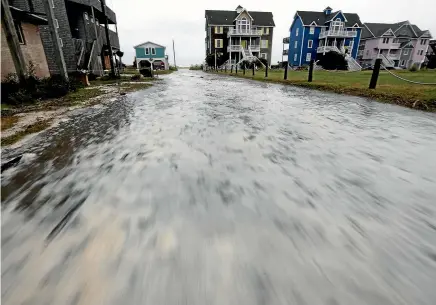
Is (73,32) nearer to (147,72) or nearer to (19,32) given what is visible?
(147,72)

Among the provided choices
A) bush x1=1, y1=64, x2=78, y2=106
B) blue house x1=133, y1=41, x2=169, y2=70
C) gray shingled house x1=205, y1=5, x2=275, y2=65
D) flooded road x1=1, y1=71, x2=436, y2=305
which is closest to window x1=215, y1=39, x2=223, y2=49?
gray shingled house x1=205, y1=5, x2=275, y2=65

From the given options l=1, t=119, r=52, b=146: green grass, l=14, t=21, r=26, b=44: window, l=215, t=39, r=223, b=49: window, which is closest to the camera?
l=1, t=119, r=52, b=146: green grass

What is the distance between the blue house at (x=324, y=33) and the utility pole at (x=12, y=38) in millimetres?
46106

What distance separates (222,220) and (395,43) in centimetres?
6352

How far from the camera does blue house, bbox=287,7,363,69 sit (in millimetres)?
43375

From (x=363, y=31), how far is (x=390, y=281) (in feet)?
209

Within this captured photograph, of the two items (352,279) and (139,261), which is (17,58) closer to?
(139,261)

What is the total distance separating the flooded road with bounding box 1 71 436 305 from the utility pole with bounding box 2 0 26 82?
→ 20.5 feet

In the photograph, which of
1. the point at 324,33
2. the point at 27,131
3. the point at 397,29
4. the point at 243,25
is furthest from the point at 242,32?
the point at 27,131

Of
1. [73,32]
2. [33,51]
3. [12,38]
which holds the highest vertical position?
[73,32]

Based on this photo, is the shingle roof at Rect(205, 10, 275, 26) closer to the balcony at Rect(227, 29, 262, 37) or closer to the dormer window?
the dormer window

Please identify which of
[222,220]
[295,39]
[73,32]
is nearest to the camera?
[222,220]

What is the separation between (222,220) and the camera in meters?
2.40

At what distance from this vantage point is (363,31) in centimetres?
Answer: 5081
